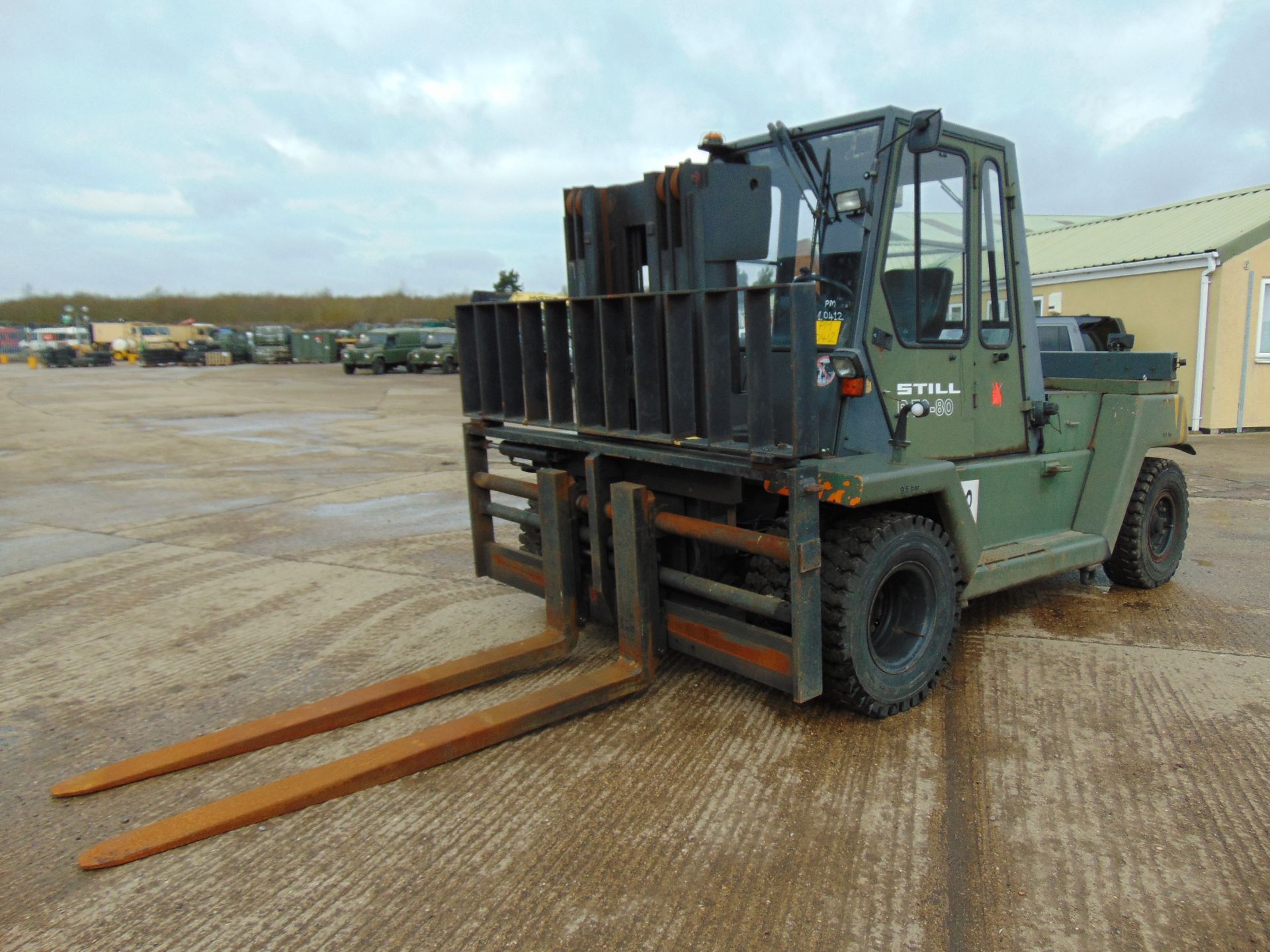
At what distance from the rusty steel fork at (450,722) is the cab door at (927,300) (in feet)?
4.25

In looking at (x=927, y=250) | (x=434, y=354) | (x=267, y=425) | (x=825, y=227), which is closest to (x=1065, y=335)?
(x=927, y=250)

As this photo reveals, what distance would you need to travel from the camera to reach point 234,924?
103 inches

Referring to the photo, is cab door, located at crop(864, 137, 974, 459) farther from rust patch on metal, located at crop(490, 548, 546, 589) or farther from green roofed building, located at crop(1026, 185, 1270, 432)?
green roofed building, located at crop(1026, 185, 1270, 432)

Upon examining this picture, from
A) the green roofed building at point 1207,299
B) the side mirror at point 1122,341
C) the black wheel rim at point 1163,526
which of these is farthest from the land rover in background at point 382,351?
the black wheel rim at point 1163,526

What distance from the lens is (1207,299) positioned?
44.8 feet

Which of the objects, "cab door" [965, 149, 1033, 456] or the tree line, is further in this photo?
the tree line

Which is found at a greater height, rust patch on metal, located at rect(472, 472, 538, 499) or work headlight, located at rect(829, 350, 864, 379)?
work headlight, located at rect(829, 350, 864, 379)

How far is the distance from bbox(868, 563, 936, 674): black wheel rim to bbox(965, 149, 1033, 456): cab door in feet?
2.82

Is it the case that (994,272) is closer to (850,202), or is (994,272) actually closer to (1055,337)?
(850,202)

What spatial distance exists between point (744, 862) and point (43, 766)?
2.95 m

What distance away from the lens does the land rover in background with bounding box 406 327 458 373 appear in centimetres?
3512

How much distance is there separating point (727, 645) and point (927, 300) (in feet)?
6.13

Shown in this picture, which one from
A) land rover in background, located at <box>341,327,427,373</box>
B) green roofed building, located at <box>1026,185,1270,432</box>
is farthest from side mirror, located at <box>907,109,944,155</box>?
land rover in background, located at <box>341,327,427,373</box>

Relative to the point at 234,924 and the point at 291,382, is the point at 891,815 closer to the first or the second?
the point at 234,924
